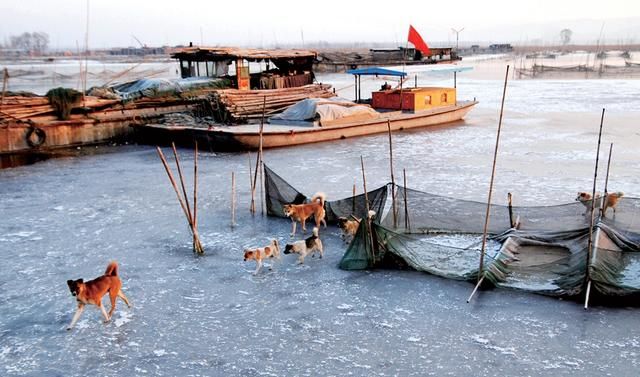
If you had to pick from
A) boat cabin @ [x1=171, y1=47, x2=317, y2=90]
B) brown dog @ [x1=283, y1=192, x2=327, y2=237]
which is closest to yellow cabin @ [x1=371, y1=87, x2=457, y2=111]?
boat cabin @ [x1=171, y1=47, x2=317, y2=90]

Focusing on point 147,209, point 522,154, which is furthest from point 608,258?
point 522,154

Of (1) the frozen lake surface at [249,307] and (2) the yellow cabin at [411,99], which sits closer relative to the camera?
(1) the frozen lake surface at [249,307]

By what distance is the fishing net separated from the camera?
728 centimetres

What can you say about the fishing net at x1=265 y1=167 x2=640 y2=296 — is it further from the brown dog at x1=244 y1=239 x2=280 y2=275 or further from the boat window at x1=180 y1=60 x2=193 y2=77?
the boat window at x1=180 y1=60 x2=193 y2=77

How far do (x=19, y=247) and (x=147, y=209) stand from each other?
2714 mm

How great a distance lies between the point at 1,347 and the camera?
6188 millimetres

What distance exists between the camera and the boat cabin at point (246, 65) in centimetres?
2286

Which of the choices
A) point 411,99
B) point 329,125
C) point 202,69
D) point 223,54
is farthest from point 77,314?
point 202,69

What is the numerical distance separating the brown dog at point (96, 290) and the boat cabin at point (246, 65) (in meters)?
16.8

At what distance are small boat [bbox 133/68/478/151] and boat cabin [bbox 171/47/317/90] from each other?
3.32 metres

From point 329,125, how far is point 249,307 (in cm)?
1280

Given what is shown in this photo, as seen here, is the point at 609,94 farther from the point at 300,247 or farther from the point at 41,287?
the point at 41,287

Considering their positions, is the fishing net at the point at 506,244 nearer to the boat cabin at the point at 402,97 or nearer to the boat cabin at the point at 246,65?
the boat cabin at the point at 402,97

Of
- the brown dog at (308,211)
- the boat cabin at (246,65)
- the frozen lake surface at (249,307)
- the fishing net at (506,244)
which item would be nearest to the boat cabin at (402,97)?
the boat cabin at (246,65)
